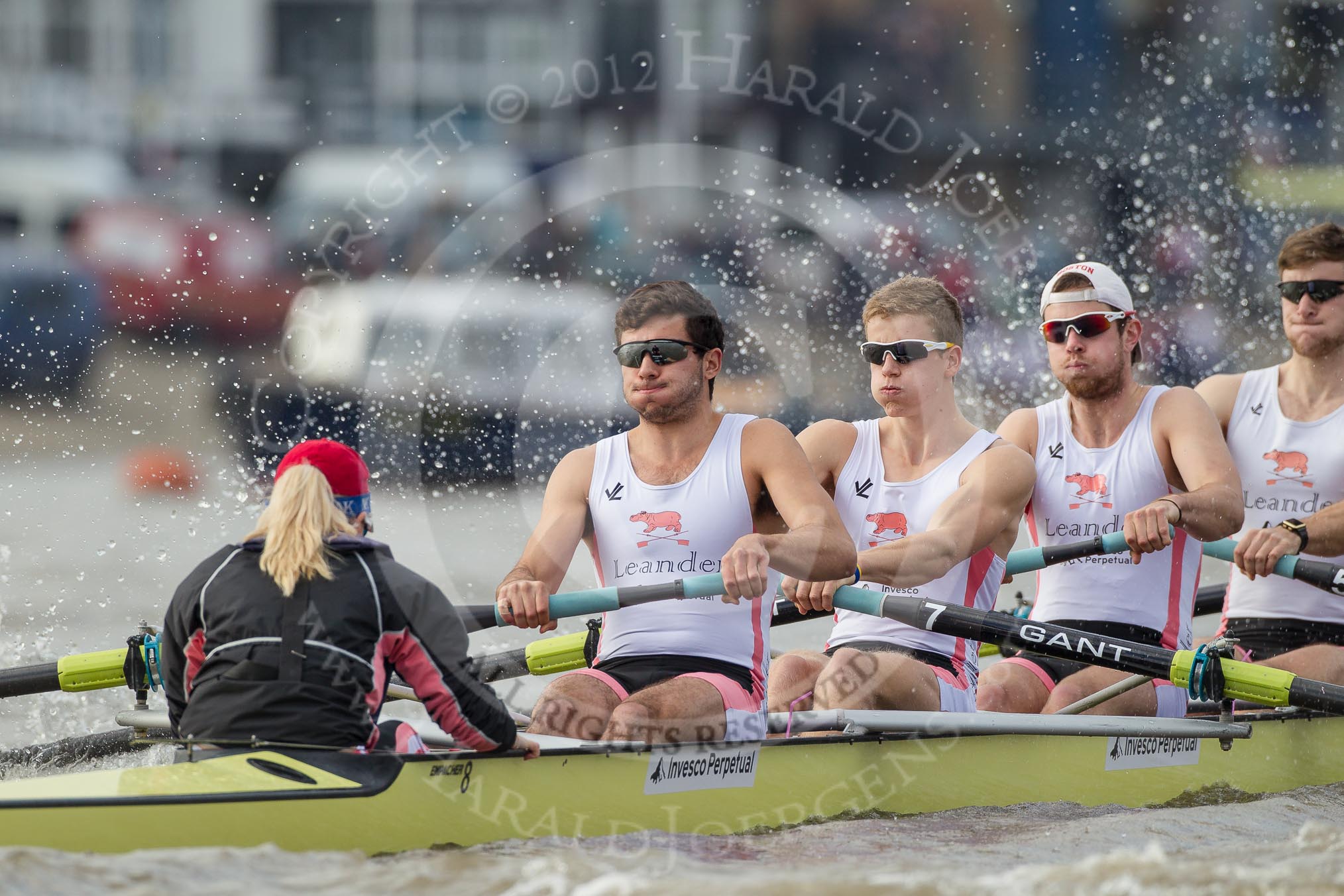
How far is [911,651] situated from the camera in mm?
4742

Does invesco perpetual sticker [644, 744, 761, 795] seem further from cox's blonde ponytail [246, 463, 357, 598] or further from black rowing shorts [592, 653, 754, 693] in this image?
cox's blonde ponytail [246, 463, 357, 598]

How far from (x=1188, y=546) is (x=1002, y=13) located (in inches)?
841

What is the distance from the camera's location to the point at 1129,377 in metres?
5.33

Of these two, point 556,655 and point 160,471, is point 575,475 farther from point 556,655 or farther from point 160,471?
point 160,471

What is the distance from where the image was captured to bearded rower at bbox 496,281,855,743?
4094 mm

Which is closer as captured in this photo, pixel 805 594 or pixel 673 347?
pixel 673 347

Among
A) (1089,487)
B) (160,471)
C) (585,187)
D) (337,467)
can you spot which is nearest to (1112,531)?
(1089,487)

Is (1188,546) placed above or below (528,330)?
below

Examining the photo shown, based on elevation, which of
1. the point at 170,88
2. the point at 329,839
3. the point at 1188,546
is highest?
the point at 170,88

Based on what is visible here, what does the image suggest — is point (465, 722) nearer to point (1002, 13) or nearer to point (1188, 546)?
point (1188, 546)

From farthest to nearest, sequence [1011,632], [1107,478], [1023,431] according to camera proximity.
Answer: [1023,431], [1107,478], [1011,632]

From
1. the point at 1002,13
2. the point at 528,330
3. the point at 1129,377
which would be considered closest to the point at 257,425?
the point at 528,330

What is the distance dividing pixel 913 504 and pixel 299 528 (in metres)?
2.18

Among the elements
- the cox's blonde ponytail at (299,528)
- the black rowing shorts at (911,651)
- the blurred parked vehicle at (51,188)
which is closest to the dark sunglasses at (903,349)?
the black rowing shorts at (911,651)
